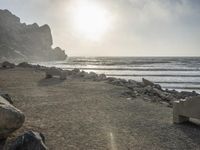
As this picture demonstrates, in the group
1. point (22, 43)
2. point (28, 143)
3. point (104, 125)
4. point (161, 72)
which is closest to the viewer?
point (28, 143)

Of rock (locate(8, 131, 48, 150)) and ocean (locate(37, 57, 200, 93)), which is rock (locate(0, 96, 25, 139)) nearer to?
rock (locate(8, 131, 48, 150))

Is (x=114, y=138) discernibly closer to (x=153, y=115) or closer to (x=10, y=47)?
(x=153, y=115)

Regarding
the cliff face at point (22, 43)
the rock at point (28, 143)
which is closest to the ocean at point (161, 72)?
the rock at point (28, 143)

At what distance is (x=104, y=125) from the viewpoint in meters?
9.14

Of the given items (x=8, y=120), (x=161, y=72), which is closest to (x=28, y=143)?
(x=8, y=120)

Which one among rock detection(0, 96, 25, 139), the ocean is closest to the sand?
rock detection(0, 96, 25, 139)

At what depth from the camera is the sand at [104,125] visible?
295 inches

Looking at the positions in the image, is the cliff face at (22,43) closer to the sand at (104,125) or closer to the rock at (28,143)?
the sand at (104,125)

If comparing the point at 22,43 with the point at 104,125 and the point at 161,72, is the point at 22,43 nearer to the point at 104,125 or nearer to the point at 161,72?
the point at 161,72

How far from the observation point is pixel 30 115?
394 inches

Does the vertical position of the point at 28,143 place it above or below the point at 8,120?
below

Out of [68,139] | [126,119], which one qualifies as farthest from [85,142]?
[126,119]

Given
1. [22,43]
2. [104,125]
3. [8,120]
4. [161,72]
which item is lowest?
[161,72]

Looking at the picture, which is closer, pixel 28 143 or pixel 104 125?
pixel 28 143
